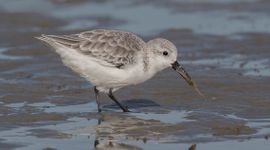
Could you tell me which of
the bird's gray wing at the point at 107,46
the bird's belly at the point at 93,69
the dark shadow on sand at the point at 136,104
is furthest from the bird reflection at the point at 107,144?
the dark shadow on sand at the point at 136,104

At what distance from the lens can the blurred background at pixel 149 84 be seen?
11953 millimetres

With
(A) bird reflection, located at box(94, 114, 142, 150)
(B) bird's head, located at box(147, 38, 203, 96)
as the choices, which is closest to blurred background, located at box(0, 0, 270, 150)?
(A) bird reflection, located at box(94, 114, 142, 150)

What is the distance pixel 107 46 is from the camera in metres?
13.2

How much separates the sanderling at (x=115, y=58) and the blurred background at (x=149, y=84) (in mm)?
A: 639

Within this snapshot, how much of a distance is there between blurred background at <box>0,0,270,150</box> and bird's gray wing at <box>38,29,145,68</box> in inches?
34.4

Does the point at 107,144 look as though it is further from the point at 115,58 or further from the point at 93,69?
the point at 115,58

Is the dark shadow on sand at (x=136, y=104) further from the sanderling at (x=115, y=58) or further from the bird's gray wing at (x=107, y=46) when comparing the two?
the bird's gray wing at (x=107, y=46)

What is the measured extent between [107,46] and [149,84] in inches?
91.3

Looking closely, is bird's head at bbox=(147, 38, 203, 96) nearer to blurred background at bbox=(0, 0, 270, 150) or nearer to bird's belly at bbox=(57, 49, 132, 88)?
bird's belly at bbox=(57, 49, 132, 88)

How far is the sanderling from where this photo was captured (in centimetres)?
1298

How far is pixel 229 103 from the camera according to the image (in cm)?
1401

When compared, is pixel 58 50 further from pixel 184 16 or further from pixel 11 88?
pixel 184 16

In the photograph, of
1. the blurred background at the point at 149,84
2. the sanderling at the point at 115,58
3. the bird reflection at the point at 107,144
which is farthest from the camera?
the sanderling at the point at 115,58

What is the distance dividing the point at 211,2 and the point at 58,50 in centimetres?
970
